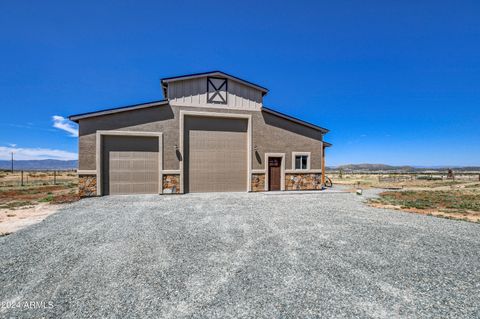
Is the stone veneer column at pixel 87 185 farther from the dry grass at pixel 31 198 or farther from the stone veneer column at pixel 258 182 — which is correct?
the stone veneer column at pixel 258 182

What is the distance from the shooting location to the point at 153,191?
12.3 meters

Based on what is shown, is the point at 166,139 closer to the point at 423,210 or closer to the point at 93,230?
the point at 93,230

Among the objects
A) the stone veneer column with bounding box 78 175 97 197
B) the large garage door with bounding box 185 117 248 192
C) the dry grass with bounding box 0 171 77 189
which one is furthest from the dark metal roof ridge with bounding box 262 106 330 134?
the dry grass with bounding box 0 171 77 189

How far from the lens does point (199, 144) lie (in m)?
13.3

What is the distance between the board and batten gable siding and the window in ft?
15.4

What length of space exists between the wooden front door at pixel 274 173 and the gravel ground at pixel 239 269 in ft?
24.6

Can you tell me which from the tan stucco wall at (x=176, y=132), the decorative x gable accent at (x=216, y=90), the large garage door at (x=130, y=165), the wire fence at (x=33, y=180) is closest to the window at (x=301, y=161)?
the tan stucco wall at (x=176, y=132)

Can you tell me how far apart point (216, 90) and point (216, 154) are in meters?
4.33

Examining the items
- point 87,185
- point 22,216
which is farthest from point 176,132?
point 22,216

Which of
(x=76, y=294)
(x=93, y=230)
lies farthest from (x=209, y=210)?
(x=76, y=294)

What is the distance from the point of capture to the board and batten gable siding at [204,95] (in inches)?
508

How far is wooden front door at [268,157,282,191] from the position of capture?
1428 centimetres

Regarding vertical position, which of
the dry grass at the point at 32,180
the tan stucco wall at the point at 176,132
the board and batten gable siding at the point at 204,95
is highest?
the board and batten gable siding at the point at 204,95

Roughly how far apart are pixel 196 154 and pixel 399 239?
10.9 meters
